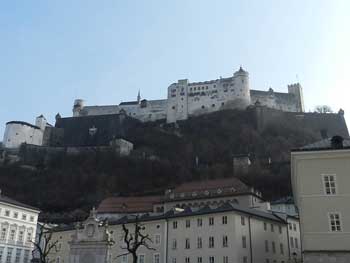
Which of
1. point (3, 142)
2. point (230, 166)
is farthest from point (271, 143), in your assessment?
point (3, 142)

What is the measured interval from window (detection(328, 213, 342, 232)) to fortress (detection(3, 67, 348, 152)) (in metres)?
85.6

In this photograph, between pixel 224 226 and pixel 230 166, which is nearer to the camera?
pixel 224 226

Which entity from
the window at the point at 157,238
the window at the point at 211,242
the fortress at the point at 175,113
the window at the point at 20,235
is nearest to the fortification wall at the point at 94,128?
the fortress at the point at 175,113

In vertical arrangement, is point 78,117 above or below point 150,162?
above

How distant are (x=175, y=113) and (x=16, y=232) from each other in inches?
2913

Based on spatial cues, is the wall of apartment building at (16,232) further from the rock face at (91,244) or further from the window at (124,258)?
the rock face at (91,244)

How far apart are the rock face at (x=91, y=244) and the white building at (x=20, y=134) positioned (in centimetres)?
8449

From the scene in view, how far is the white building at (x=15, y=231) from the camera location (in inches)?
1999

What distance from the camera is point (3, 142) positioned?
11069 centimetres

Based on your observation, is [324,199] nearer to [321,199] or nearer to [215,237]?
[321,199]

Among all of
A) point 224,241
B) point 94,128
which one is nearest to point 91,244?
point 224,241

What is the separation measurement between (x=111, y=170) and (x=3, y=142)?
33089 mm

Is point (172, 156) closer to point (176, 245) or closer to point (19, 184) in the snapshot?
point (19, 184)

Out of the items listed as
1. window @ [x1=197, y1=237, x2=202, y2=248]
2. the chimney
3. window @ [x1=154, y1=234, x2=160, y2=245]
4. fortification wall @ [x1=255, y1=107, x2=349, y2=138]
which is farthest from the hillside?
the chimney
